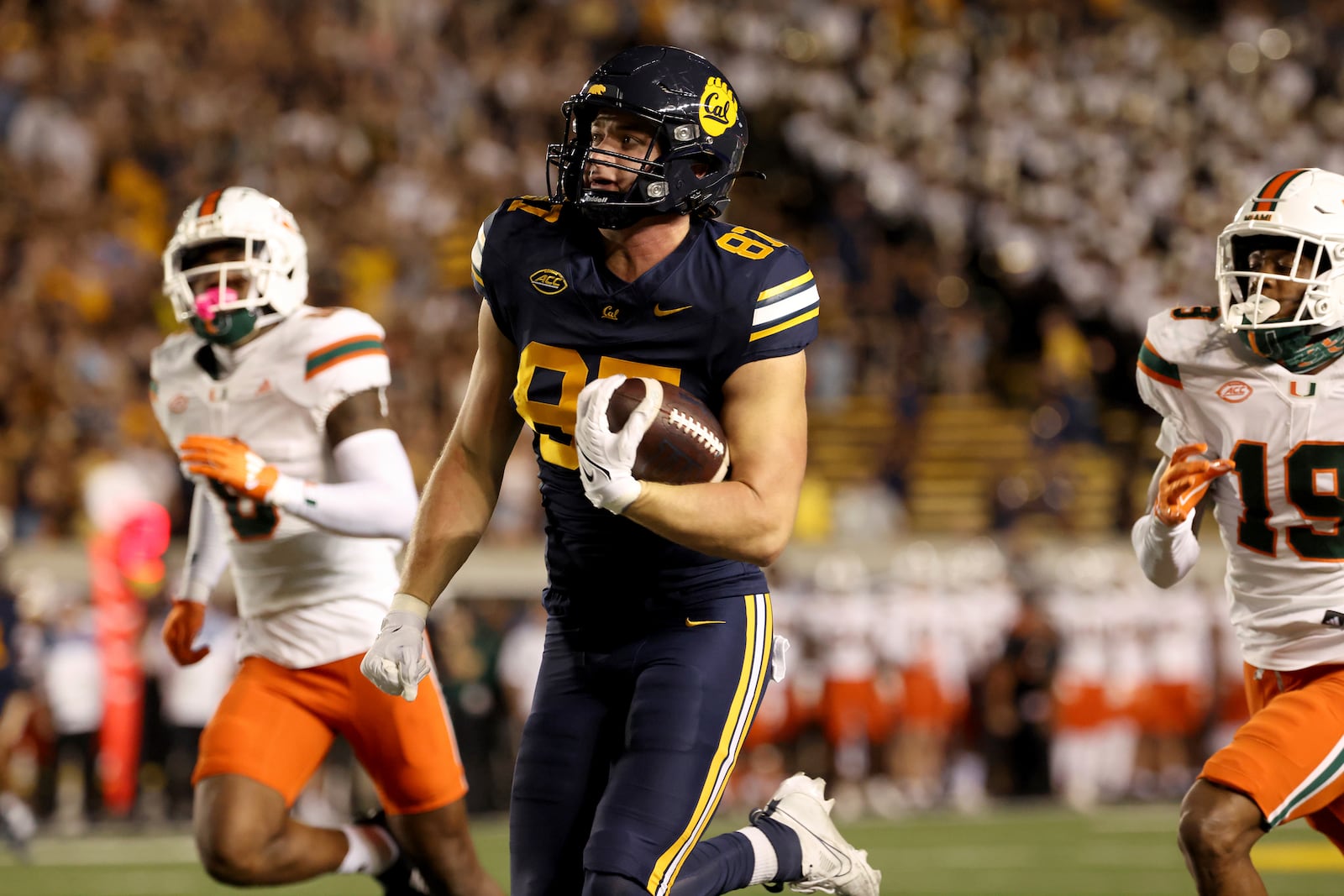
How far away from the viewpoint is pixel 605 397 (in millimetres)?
3078

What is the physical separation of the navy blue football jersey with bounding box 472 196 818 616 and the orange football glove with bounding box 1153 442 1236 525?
1.02m

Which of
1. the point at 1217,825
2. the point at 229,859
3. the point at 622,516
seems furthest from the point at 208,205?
the point at 1217,825

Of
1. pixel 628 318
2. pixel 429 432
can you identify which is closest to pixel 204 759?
pixel 628 318

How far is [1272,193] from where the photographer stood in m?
4.25

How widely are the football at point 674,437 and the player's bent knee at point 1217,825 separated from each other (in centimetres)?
138

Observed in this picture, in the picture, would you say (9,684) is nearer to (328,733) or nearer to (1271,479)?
(328,733)

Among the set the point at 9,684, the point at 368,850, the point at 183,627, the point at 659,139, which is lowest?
the point at 9,684

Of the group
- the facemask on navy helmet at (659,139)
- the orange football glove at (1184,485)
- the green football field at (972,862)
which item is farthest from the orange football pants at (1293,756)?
the green football field at (972,862)

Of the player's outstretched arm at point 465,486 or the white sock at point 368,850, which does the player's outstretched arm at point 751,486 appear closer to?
the player's outstretched arm at point 465,486

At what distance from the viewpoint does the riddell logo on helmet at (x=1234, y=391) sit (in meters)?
4.21

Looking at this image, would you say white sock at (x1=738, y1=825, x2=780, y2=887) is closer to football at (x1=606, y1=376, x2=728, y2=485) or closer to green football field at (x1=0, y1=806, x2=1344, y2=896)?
football at (x1=606, y1=376, x2=728, y2=485)

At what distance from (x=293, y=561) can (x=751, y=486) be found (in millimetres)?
1802

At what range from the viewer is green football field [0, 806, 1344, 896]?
7.53 m

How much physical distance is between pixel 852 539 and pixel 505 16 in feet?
21.3
